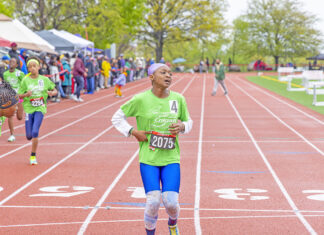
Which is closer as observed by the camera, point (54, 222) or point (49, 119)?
point (54, 222)

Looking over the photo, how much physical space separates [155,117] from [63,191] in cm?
290

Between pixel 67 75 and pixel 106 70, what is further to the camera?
pixel 106 70

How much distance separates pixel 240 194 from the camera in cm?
715

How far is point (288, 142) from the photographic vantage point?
11727 millimetres

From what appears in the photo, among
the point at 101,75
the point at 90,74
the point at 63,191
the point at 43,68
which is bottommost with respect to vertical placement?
the point at 101,75

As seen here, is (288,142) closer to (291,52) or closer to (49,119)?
(49,119)

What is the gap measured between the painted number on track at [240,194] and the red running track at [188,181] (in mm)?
13

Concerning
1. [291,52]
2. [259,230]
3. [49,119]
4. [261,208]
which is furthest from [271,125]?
[291,52]

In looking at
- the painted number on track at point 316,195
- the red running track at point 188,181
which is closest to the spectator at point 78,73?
the red running track at point 188,181

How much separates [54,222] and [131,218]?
2.77ft

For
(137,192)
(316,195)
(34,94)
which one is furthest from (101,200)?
(34,94)

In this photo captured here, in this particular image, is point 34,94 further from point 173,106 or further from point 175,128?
point 175,128

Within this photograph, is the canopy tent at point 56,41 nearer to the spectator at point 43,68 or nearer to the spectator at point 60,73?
the spectator at point 60,73

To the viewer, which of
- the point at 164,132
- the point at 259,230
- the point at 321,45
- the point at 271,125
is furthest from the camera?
the point at 321,45
